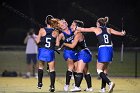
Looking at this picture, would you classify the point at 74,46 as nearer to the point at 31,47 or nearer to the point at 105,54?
the point at 105,54

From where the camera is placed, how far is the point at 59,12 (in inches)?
1131

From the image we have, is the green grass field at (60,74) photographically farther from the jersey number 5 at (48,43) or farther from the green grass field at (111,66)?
the jersey number 5 at (48,43)

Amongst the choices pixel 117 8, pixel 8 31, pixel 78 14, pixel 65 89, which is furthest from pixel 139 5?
pixel 65 89

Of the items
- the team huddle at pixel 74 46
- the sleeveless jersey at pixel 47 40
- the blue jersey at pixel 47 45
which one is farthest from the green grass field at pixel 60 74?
the sleeveless jersey at pixel 47 40

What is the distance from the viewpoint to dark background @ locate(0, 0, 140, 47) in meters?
28.0

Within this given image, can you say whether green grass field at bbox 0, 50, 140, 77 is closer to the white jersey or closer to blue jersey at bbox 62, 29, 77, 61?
the white jersey

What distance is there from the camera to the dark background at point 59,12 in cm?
2795

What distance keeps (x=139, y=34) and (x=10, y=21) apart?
24.4 ft

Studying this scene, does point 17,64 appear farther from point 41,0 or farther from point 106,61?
point 106,61

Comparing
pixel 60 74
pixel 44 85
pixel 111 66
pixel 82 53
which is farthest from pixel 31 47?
pixel 82 53

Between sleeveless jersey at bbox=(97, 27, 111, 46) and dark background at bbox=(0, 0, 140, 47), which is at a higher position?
dark background at bbox=(0, 0, 140, 47)

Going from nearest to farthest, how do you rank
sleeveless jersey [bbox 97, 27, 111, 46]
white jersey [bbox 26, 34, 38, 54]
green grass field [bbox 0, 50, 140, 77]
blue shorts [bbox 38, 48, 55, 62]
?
1. blue shorts [bbox 38, 48, 55, 62]
2. sleeveless jersey [bbox 97, 27, 111, 46]
3. white jersey [bbox 26, 34, 38, 54]
4. green grass field [bbox 0, 50, 140, 77]

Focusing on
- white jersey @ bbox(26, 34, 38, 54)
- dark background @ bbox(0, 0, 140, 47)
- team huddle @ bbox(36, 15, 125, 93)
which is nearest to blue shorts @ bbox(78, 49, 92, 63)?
team huddle @ bbox(36, 15, 125, 93)

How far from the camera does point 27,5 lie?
2975 centimetres
